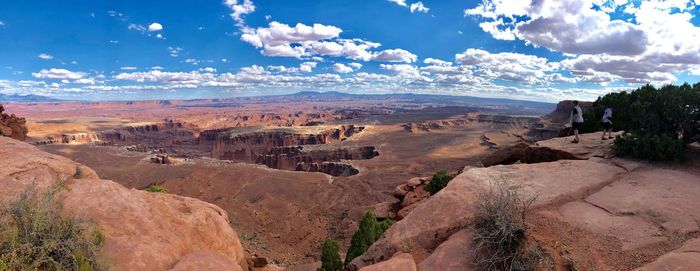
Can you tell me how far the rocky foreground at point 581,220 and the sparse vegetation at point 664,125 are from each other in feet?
2.35

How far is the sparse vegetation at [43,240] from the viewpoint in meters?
8.02

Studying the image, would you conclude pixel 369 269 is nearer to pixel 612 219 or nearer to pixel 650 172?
pixel 612 219

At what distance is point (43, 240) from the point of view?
844cm

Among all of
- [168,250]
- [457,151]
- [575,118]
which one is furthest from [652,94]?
[457,151]

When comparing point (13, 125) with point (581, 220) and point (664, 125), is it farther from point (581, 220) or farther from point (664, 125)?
point (664, 125)

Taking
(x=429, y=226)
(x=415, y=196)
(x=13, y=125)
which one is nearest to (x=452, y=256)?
(x=429, y=226)

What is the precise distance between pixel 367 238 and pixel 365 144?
89379 mm

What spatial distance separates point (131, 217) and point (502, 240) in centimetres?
1020

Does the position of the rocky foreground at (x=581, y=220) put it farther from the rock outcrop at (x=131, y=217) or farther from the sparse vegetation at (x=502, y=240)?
the rock outcrop at (x=131, y=217)

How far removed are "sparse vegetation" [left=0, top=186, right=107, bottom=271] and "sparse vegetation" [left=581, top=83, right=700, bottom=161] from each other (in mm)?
17235

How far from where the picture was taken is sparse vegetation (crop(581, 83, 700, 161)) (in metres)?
14.1

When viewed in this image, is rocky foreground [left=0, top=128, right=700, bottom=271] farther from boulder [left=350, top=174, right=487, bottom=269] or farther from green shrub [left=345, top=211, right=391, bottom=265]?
green shrub [left=345, top=211, right=391, bottom=265]

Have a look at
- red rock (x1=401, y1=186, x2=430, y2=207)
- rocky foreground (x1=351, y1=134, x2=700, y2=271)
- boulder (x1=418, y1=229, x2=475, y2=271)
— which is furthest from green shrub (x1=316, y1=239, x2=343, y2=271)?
boulder (x1=418, y1=229, x2=475, y2=271)

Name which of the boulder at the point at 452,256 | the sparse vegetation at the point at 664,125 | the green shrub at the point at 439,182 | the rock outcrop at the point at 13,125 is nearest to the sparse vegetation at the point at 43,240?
the boulder at the point at 452,256
